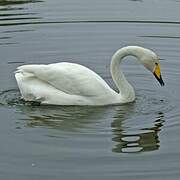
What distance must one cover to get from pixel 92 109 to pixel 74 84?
40 centimetres

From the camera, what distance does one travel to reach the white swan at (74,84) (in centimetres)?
1035

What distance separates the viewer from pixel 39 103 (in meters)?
10.6

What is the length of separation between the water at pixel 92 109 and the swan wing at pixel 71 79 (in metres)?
0.26

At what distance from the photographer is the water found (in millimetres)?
8445

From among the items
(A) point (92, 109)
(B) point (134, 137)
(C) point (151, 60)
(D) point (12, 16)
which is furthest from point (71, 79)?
(D) point (12, 16)

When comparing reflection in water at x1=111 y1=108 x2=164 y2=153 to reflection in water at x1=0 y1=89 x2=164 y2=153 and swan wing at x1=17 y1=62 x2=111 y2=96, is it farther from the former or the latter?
swan wing at x1=17 y1=62 x2=111 y2=96

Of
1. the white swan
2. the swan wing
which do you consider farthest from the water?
the swan wing

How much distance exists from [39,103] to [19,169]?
7.78ft

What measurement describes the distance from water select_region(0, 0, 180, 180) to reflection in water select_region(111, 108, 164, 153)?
0.5 inches

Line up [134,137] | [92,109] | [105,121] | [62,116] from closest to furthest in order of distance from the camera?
[134,137]
[105,121]
[62,116]
[92,109]

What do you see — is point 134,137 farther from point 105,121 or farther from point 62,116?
point 62,116

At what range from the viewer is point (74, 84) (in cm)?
1036

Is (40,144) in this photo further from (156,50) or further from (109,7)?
(109,7)

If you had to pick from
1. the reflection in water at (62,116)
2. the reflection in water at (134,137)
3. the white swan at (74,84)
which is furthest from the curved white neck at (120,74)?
the reflection in water at (134,137)
